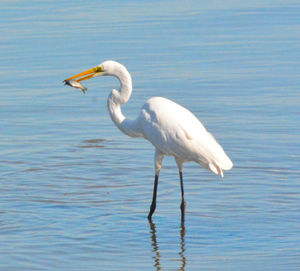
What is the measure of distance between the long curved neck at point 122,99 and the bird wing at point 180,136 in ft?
0.99

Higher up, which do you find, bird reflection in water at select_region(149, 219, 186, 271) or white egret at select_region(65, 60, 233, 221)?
white egret at select_region(65, 60, 233, 221)

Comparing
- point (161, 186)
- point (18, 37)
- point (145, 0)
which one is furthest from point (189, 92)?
point (145, 0)

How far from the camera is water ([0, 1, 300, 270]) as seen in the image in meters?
7.88

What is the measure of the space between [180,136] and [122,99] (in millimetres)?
921

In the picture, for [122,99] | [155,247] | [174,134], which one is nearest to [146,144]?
[122,99]

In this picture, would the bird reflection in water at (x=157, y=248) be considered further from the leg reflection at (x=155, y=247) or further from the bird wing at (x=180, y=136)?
the bird wing at (x=180, y=136)

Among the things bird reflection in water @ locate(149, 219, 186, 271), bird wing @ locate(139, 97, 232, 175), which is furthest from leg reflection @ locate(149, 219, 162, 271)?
bird wing @ locate(139, 97, 232, 175)

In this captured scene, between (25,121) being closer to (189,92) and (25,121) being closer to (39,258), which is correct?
(189,92)

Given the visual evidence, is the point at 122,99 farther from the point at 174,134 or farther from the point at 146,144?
the point at 146,144

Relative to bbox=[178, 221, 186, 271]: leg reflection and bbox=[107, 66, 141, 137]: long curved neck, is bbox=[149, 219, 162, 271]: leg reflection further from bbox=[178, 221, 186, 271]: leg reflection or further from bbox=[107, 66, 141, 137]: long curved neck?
bbox=[107, 66, 141, 137]: long curved neck

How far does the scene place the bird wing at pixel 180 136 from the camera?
856cm

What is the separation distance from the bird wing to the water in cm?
62

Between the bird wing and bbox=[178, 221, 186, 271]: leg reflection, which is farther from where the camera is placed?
the bird wing

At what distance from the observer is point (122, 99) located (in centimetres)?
919
